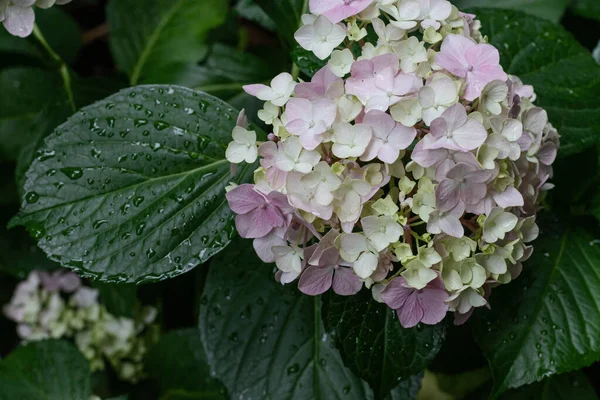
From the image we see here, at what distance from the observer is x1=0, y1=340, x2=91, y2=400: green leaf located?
113cm

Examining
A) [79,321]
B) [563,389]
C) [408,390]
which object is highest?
[408,390]

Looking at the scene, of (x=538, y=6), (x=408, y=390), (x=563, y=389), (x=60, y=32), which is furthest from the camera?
(x=60, y=32)

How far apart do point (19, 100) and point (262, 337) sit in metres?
0.78

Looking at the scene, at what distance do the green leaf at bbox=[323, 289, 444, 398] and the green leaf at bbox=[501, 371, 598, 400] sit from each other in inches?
16.5

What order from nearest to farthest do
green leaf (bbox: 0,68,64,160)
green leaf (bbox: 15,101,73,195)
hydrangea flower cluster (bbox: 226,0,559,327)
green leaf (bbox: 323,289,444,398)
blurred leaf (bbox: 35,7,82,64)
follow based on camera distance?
hydrangea flower cluster (bbox: 226,0,559,327) < green leaf (bbox: 323,289,444,398) < green leaf (bbox: 15,101,73,195) < green leaf (bbox: 0,68,64,160) < blurred leaf (bbox: 35,7,82,64)

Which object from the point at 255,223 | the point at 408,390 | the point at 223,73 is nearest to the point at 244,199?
the point at 255,223

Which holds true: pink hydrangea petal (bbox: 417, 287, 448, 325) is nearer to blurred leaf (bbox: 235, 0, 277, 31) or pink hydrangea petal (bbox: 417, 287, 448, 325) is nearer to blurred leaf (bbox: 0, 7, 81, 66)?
blurred leaf (bbox: 235, 0, 277, 31)

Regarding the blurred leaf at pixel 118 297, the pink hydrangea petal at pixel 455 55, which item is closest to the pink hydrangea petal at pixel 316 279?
the pink hydrangea petal at pixel 455 55

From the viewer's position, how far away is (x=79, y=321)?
1.34 meters

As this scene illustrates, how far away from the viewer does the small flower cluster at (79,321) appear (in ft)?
4.35

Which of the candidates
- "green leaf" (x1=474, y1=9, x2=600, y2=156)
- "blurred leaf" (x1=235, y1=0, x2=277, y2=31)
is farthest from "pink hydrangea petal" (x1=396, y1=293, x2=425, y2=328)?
"blurred leaf" (x1=235, y1=0, x2=277, y2=31)

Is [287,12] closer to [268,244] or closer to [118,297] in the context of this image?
[268,244]

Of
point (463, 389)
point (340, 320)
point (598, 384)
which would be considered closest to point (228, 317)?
point (340, 320)

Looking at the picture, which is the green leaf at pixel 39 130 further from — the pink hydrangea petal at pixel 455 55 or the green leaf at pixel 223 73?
the pink hydrangea petal at pixel 455 55
